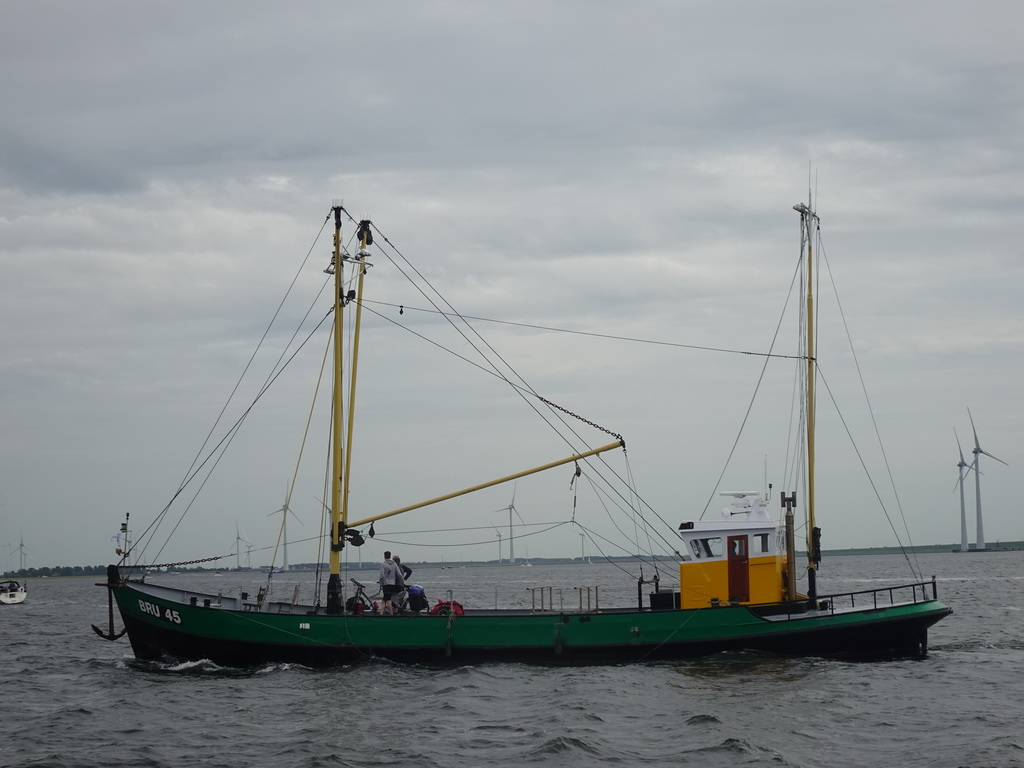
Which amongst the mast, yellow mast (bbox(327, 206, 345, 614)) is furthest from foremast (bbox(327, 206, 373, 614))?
the mast

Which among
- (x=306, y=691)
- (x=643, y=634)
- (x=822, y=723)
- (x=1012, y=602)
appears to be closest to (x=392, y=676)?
(x=306, y=691)

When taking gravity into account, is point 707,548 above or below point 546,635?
above

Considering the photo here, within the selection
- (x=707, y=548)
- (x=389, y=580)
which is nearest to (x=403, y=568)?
(x=389, y=580)

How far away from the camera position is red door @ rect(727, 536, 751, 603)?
26703mm

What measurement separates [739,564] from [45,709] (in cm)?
1668

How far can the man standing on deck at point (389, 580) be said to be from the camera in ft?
87.9

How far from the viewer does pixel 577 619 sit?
2584 cm

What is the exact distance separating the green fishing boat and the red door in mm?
26

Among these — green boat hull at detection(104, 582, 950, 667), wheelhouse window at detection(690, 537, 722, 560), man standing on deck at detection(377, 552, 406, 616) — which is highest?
wheelhouse window at detection(690, 537, 722, 560)

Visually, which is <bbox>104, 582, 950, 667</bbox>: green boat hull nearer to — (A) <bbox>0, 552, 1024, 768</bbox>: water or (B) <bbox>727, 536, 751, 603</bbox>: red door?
(A) <bbox>0, 552, 1024, 768</bbox>: water

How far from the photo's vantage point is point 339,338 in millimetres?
27734

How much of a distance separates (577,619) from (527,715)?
5.07 m

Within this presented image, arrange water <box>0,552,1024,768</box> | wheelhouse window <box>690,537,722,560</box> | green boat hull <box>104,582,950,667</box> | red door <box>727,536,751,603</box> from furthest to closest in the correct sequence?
wheelhouse window <box>690,537,722,560</box> < red door <box>727,536,751,603</box> < green boat hull <box>104,582,950,667</box> < water <box>0,552,1024,768</box>

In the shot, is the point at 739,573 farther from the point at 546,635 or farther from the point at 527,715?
the point at 527,715
